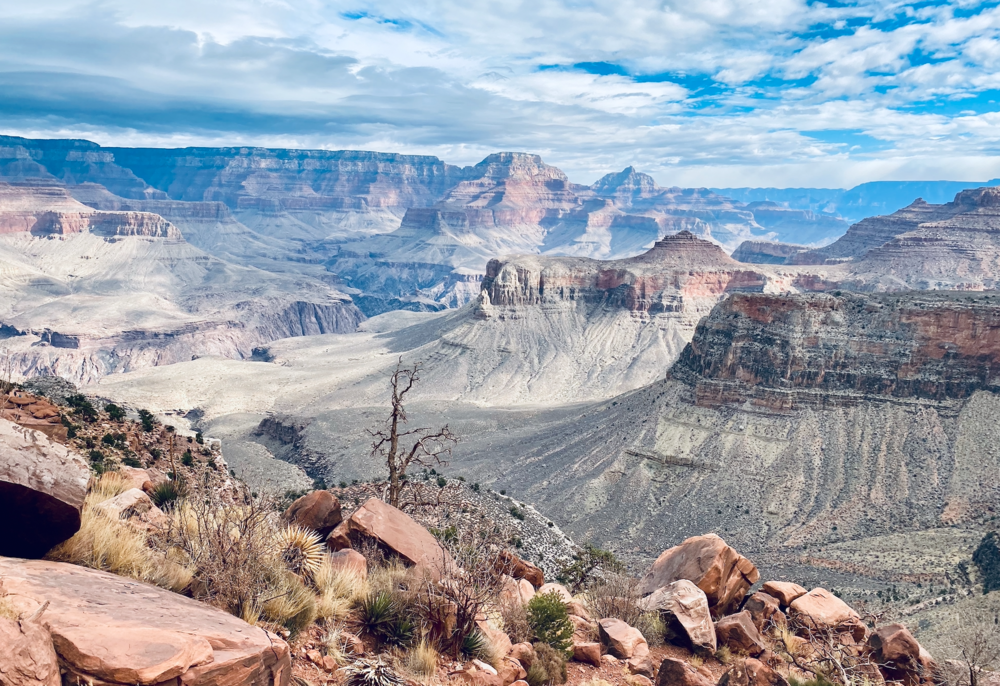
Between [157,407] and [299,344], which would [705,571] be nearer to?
[157,407]

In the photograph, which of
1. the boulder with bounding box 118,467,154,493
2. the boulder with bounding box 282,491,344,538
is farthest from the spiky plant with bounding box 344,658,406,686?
the boulder with bounding box 118,467,154,493

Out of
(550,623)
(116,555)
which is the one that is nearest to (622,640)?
(550,623)

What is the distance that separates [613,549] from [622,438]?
576 inches

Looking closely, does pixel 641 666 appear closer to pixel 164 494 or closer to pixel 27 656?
pixel 27 656

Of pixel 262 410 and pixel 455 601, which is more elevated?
pixel 455 601

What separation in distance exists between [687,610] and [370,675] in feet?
31.8

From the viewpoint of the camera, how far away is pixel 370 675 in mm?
10219

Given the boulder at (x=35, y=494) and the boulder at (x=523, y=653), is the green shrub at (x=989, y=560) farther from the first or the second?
the boulder at (x=35, y=494)

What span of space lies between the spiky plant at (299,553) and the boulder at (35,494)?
3.75 meters

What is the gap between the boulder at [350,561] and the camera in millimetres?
13652

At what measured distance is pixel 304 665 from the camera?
1050 cm

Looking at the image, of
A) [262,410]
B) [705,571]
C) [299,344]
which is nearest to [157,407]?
[262,410]

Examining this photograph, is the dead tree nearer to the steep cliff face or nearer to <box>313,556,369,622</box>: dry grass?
<box>313,556,369,622</box>: dry grass

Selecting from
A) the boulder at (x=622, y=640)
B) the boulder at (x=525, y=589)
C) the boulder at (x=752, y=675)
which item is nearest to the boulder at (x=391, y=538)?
the boulder at (x=525, y=589)
